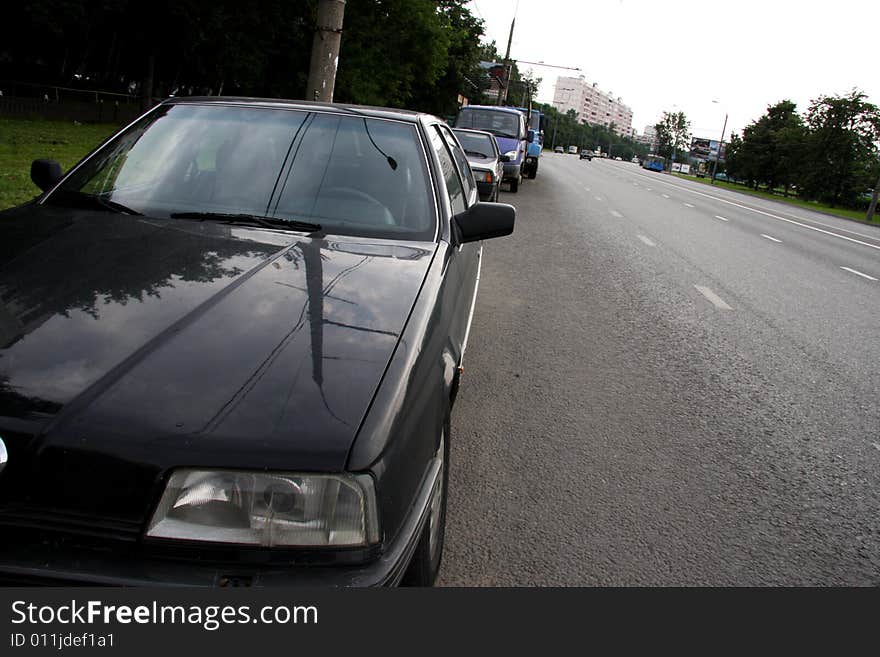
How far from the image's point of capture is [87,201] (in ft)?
9.93

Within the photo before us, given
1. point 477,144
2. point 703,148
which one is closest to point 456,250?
point 477,144

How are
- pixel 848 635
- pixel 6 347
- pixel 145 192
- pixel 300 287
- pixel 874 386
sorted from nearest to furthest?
pixel 6 347 < pixel 848 635 < pixel 300 287 < pixel 145 192 < pixel 874 386

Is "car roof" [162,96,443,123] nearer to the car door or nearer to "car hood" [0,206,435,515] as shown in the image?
the car door

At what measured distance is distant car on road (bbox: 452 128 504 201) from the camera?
1364cm

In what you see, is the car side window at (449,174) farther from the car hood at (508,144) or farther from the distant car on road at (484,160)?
the car hood at (508,144)

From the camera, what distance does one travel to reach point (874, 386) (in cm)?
551

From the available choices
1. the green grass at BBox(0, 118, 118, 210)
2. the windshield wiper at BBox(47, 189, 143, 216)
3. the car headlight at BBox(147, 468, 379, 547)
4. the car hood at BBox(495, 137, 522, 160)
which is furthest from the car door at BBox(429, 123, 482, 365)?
the car hood at BBox(495, 137, 522, 160)

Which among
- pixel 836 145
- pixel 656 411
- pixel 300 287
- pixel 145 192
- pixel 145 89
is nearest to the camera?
pixel 300 287

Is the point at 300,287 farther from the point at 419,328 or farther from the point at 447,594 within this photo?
the point at 447,594

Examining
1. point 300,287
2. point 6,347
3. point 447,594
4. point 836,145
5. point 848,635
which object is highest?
point 836,145

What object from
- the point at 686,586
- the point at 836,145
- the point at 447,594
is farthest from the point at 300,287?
the point at 836,145

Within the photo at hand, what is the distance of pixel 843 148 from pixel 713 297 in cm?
4864

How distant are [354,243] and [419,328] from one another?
81 centimetres

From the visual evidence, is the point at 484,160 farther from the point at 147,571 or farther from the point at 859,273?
the point at 147,571
